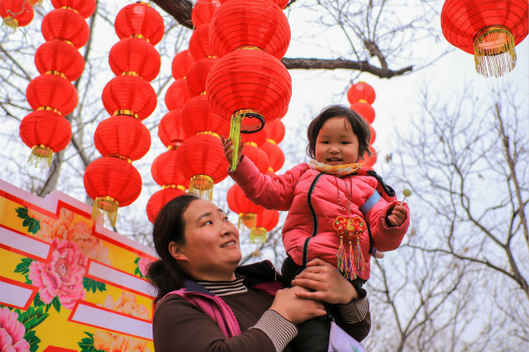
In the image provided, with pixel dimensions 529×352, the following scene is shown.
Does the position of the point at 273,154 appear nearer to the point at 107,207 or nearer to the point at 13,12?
the point at 107,207

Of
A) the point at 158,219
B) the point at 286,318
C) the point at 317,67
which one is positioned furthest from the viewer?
the point at 317,67

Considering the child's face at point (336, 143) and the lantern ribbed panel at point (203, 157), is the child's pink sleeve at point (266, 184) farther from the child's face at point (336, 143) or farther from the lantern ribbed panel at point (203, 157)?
the lantern ribbed panel at point (203, 157)

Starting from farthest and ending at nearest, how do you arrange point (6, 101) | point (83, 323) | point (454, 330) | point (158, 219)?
point (454, 330) < point (6, 101) < point (83, 323) < point (158, 219)

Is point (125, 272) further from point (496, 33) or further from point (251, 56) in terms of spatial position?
point (496, 33)

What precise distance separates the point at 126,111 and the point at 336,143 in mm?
1995

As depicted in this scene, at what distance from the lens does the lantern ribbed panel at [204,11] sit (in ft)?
11.4

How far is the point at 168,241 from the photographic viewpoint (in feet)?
6.55

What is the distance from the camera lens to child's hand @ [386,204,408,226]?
1.70 meters

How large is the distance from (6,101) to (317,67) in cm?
706

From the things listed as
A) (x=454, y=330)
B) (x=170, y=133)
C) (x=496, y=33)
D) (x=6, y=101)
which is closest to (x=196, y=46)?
(x=170, y=133)

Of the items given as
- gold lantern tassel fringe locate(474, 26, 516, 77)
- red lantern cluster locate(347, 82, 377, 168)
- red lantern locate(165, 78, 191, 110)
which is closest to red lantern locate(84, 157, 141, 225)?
red lantern locate(165, 78, 191, 110)

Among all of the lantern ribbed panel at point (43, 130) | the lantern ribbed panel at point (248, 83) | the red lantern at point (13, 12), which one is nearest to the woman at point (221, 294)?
Answer: the lantern ribbed panel at point (248, 83)

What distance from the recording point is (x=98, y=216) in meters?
3.35

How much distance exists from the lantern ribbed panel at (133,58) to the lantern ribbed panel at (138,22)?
0.12 meters
